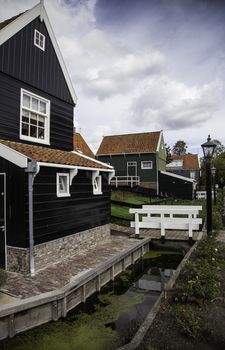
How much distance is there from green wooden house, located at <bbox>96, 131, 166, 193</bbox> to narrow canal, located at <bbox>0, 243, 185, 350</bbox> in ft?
73.0

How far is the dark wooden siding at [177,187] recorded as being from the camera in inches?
1243

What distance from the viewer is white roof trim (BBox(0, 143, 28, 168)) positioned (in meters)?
7.29

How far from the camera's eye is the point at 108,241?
11594mm

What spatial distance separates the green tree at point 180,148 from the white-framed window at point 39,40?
3272 inches

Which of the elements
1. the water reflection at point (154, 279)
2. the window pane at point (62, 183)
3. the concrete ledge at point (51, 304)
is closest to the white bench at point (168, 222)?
the water reflection at point (154, 279)

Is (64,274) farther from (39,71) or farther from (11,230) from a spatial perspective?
(39,71)

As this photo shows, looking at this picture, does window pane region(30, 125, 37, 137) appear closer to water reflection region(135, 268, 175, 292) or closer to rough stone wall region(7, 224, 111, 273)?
rough stone wall region(7, 224, 111, 273)

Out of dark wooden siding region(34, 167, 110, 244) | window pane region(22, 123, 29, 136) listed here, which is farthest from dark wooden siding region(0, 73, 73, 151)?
dark wooden siding region(34, 167, 110, 244)

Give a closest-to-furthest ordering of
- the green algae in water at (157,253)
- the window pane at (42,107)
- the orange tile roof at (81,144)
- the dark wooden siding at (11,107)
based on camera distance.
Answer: the dark wooden siding at (11,107) < the window pane at (42,107) < the green algae in water at (157,253) < the orange tile roof at (81,144)

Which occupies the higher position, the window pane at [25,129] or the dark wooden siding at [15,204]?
the window pane at [25,129]

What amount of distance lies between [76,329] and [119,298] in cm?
207

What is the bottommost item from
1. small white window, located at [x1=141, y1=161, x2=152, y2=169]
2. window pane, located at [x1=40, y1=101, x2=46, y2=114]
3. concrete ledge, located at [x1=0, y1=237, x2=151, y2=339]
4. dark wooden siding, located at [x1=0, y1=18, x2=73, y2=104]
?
concrete ledge, located at [x1=0, y1=237, x2=151, y2=339]

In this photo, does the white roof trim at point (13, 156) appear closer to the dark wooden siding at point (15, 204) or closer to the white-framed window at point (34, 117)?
the dark wooden siding at point (15, 204)

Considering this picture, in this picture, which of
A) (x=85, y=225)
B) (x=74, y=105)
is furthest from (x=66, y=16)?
(x=85, y=225)
